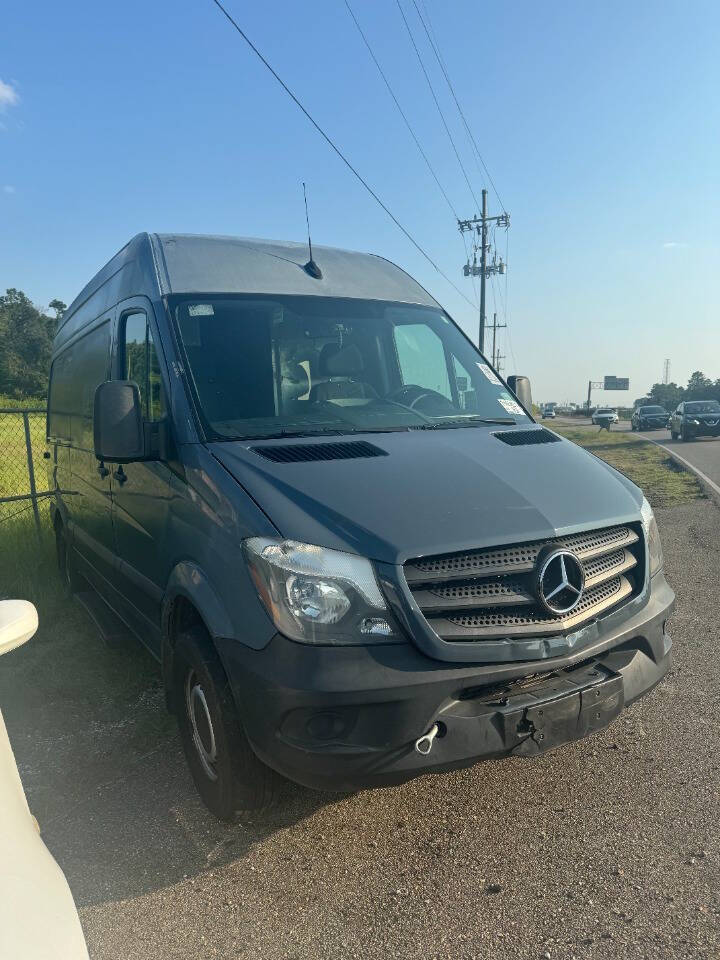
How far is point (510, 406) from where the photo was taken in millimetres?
4352

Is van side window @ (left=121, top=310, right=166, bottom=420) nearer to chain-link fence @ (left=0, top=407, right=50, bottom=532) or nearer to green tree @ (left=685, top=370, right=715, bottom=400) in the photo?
chain-link fence @ (left=0, top=407, right=50, bottom=532)

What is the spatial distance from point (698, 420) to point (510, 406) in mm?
27788

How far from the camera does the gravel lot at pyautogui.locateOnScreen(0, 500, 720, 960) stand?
2.47 meters

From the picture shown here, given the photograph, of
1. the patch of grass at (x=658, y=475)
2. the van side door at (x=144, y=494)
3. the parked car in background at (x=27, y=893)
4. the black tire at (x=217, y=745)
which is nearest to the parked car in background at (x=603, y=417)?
the patch of grass at (x=658, y=475)

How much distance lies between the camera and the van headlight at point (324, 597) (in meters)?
2.54

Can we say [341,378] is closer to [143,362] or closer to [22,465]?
[143,362]

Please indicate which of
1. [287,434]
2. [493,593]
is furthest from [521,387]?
[493,593]

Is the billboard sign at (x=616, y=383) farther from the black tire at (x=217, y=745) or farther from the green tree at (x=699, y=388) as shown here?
the black tire at (x=217, y=745)

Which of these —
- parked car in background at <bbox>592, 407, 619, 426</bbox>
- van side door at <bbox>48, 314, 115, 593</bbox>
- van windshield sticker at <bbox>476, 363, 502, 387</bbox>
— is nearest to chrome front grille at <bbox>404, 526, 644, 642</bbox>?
van windshield sticker at <bbox>476, 363, 502, 387</bbox>

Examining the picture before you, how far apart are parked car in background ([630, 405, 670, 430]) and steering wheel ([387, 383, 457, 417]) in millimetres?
42291

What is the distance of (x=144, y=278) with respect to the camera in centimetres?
403

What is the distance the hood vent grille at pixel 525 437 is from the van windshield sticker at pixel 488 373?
64 centimetres

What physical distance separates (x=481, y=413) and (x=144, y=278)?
1.92 meters

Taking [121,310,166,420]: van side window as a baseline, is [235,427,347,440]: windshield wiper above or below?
below
